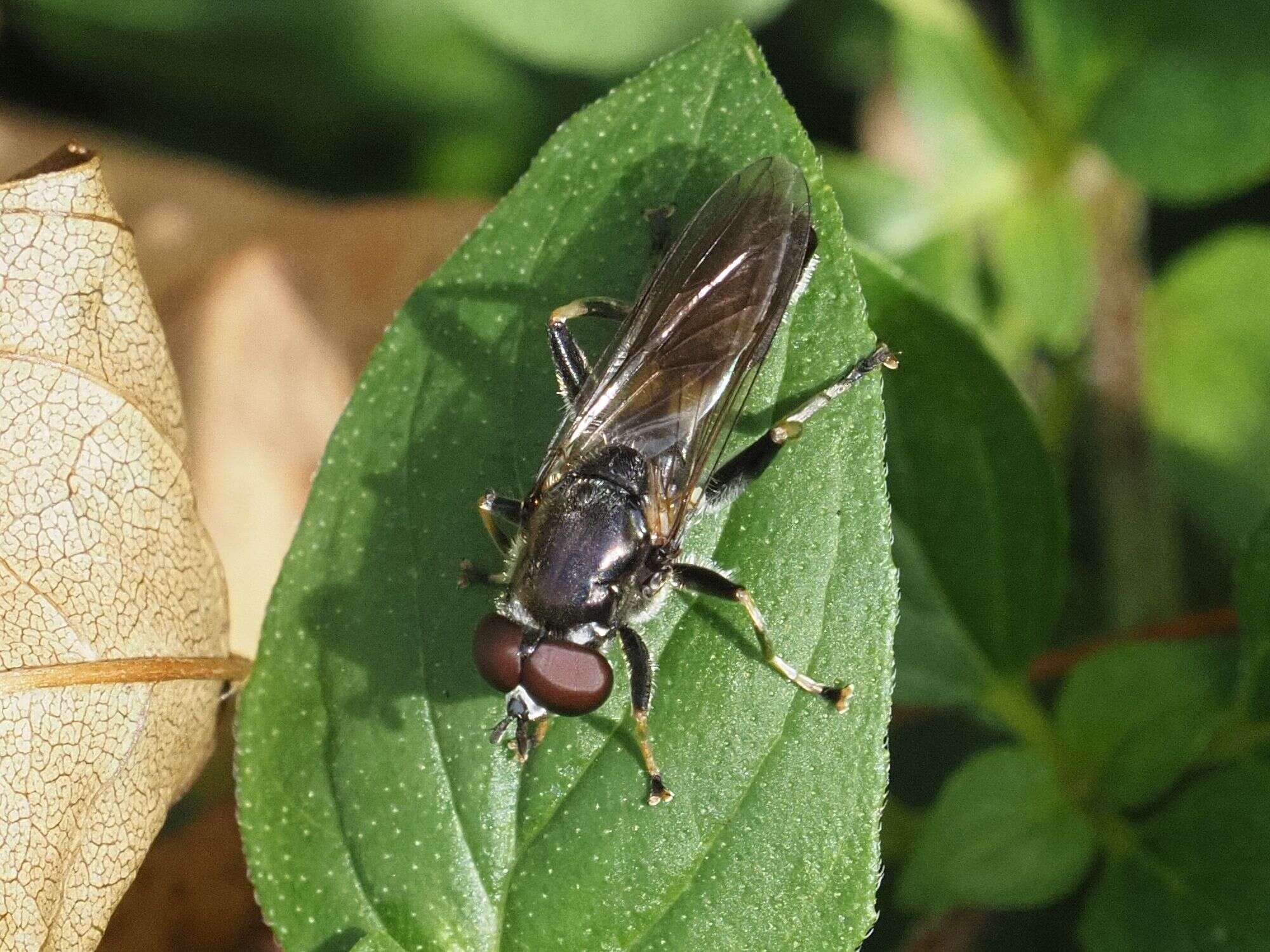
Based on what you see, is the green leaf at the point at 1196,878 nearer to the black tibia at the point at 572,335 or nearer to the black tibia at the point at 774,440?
the black tibia at the point at 774,440

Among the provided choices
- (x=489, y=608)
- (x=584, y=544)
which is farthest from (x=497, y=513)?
(x=584, y=544)

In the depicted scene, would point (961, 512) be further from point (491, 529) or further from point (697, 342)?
point (491, 529)

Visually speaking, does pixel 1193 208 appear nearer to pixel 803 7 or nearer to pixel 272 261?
pixel 803 7

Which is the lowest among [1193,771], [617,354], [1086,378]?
[1193,771]

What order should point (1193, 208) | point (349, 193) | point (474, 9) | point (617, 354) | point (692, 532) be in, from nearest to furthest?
point (692, 532)
point (617, 354)
point (474, 9)
point (1193, 208)
point (349, 193)

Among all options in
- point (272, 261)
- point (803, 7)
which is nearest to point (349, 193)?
point (272, 261)
